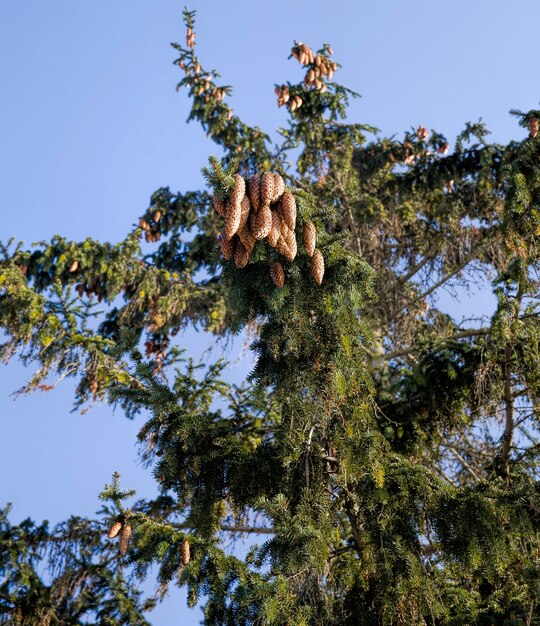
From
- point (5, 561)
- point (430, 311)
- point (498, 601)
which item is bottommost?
point (498, 601)

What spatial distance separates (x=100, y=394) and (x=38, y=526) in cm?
149

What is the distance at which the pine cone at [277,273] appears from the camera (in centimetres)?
493

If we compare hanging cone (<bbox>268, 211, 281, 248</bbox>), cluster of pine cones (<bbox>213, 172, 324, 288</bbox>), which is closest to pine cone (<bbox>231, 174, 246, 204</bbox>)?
cluster of pine cones (<bbox>213, 172, 324, 288</bbox>)

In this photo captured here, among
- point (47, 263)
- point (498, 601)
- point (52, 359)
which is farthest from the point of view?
point (47, 263)

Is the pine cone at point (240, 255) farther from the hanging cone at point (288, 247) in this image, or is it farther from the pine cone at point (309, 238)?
the pine cone at point (309, 238)

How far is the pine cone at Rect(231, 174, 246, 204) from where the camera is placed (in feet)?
14.4

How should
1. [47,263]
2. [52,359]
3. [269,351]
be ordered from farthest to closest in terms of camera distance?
[47,263], [52,359], [269,351]

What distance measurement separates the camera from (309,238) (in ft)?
15.9

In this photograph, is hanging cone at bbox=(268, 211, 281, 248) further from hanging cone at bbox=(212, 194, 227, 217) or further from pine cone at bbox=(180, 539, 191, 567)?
pine cone at bbox=(180, 539, 191, 567)

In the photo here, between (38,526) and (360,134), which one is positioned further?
(360,134)

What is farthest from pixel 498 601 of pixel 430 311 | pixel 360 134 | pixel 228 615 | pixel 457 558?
pixel 360 134

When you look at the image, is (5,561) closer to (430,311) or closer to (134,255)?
(134,255)

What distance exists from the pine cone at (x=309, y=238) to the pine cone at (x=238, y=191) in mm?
Answer: 545

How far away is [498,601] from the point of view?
5902mm
